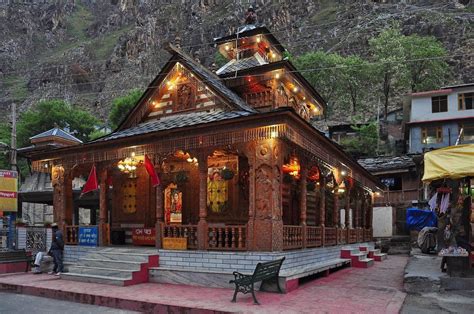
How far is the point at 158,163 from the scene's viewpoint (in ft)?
46.9

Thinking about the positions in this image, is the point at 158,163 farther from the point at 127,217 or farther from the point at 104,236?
the point at 127,217

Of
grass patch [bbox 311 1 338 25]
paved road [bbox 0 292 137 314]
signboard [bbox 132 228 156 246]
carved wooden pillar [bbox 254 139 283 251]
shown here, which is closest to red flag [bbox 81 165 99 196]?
signboard [bbox 132 228 156 246]

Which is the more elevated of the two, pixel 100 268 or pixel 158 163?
pixel 158 163

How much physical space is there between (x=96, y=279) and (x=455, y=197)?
10.5 m

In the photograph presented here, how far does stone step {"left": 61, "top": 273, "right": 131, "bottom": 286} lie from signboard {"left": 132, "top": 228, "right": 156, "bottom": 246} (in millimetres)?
3577

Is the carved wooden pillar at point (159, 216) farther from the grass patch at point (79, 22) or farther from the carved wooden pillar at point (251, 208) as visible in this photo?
the grass patch at point (79, 22)

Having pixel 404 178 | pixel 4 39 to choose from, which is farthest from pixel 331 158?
pixel 4 39

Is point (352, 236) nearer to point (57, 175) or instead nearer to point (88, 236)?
point (88, 236)

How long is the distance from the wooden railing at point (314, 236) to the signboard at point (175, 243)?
4133 millimetres

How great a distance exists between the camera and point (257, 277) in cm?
996

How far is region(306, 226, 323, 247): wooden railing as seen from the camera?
14602mm

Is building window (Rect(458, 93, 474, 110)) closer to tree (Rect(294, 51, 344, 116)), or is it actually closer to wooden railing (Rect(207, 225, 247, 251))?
tree (Rect(294, 51, 344, 116))

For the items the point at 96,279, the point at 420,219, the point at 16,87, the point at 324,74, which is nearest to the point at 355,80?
the point at 324,74

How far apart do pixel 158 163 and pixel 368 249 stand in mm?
12801
